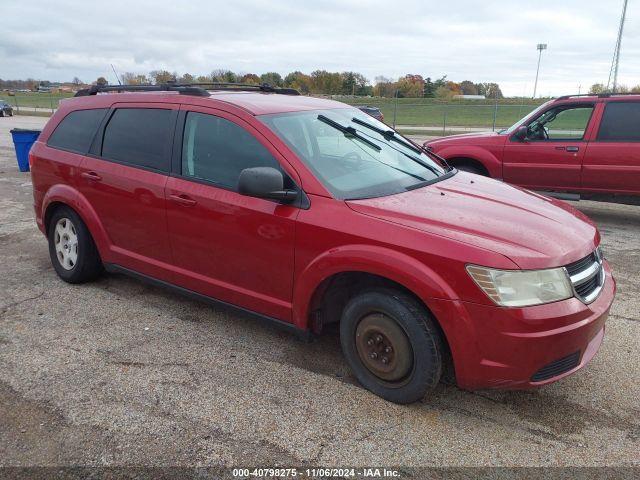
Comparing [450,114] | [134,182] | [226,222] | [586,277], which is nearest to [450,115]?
[450,114]

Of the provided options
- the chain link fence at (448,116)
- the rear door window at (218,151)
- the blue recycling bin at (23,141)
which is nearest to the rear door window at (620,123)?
the rear door window at (218,151)

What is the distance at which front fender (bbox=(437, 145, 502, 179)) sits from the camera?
7.92 metres

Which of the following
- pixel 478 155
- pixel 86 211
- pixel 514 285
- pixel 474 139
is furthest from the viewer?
pixel 474 139

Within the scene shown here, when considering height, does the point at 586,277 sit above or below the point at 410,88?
below

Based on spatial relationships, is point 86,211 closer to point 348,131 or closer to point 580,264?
point 348,131

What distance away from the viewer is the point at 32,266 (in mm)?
5406

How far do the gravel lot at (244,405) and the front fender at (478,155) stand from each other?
3954 millimetres

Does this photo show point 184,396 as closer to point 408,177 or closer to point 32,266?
point 408,177

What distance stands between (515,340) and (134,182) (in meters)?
2.96

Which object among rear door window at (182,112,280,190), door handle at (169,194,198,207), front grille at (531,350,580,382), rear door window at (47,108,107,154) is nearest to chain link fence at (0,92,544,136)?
rear door window at (47,108,107,154)

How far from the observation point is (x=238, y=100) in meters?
3.74

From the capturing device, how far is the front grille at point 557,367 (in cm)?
271

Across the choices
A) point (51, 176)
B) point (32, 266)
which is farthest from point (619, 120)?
point (32, 266)

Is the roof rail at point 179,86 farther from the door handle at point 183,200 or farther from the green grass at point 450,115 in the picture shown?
the green grass at point 450,115
